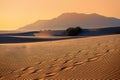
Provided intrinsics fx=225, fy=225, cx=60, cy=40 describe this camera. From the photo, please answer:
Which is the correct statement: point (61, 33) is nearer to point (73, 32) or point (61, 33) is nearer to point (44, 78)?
point (73, 32)

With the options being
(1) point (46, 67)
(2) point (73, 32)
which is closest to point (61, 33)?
(2) point (73, 32)

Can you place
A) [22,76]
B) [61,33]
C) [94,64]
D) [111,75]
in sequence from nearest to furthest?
[111,75] < [22,76] < [94,64] < [61,33]

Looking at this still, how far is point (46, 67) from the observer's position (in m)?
8.06

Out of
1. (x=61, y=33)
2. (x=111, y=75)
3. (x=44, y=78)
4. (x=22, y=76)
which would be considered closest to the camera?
(x=111, y=75)

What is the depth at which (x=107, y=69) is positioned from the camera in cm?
675

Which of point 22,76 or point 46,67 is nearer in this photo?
point 22,76

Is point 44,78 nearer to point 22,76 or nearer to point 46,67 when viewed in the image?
point 22,76

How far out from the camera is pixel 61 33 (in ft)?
143

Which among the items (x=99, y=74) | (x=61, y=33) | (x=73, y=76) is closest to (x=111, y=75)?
(x=99, y=74)

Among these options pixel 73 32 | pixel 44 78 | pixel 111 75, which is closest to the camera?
pixel 111 75

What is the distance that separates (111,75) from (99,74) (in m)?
0.37

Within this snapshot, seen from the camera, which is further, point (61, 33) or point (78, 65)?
point (61, 33)

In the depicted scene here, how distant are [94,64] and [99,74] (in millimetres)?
1340

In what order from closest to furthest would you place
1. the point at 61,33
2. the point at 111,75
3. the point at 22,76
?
the point at 111,75 → the point at 22,76 → the point at 61,33
